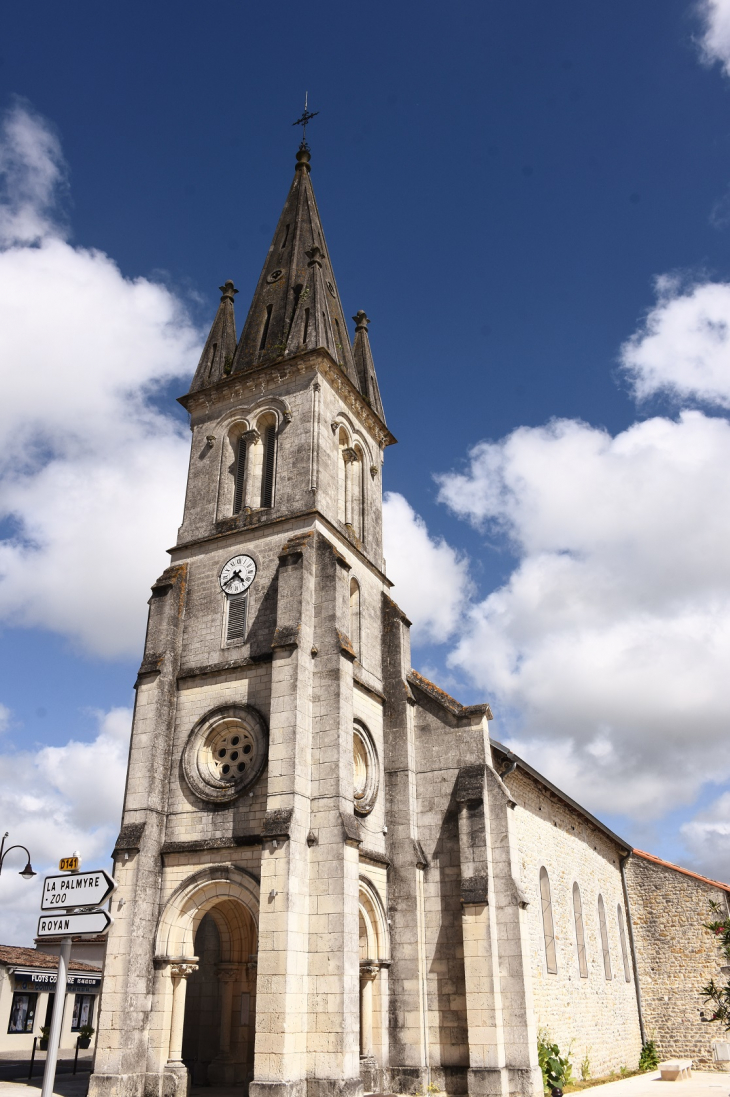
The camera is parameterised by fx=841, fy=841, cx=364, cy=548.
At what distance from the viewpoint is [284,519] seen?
20875mm

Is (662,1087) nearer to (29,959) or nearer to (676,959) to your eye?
(676,959)

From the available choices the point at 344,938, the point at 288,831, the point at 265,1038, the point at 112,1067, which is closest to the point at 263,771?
the point at 288,831

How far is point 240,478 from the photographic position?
23.1m

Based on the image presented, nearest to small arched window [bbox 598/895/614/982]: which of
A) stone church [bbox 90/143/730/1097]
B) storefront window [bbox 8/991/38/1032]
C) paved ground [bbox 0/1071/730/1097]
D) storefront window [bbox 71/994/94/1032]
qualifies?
stone church [bbox 90/143/730/1097]

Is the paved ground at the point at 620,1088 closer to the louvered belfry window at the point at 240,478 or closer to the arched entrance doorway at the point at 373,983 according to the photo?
the arched entrance doorway at the point at 373,983

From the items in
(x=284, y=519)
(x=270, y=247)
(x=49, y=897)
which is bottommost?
(x=49, y=897)

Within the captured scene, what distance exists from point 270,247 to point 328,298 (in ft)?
12.0

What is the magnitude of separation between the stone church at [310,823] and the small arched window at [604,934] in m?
1.16

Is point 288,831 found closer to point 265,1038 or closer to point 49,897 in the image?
point 265,1038

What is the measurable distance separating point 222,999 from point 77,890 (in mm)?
15290

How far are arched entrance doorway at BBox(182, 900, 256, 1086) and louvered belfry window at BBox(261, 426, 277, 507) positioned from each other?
1001 centimetres

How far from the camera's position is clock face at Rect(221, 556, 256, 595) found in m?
20.6

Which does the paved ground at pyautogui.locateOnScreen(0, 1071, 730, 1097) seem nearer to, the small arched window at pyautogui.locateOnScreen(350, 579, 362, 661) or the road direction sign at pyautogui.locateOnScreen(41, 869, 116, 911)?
the small arched window at pyautogui.locateOnScreen(350, 579, 362, 661)

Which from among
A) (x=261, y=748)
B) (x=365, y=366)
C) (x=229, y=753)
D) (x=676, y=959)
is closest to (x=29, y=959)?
(x=229, y=753)
